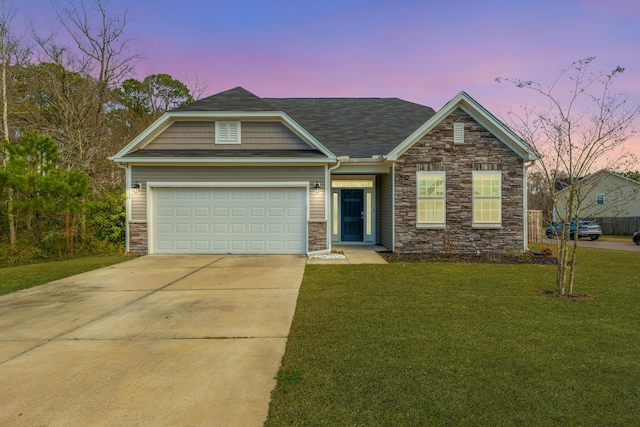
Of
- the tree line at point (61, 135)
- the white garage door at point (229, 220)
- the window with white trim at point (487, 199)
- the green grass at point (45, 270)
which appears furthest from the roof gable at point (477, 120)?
the tree line at point (61, 135)

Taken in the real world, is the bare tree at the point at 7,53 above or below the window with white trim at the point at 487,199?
above

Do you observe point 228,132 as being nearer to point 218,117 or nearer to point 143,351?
point 218,117

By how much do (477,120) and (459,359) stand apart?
1036cm

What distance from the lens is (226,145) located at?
40.8 ft

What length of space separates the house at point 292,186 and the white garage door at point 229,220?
0.03 meters

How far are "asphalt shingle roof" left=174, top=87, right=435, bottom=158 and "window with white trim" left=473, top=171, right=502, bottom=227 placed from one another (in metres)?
3.38

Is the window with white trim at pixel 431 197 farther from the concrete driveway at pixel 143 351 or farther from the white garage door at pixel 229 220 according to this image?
the concrete driveway at pixel 143 351

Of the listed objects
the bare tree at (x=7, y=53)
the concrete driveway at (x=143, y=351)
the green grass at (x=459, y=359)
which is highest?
the bare tree at (x=7, y=53)

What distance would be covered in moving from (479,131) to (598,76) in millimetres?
5576

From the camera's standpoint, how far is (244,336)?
450 centimetres

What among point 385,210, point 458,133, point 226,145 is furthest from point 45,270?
point 458,133

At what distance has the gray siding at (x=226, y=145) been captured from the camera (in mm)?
12414

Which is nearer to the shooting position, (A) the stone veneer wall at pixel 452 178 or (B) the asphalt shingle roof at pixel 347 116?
(A) the stone veneer wall at pixel 452 178

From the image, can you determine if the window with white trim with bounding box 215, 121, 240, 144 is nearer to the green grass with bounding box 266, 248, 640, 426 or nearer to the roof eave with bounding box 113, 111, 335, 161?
the roof eave with bounding box 113, 111, 335, 161
